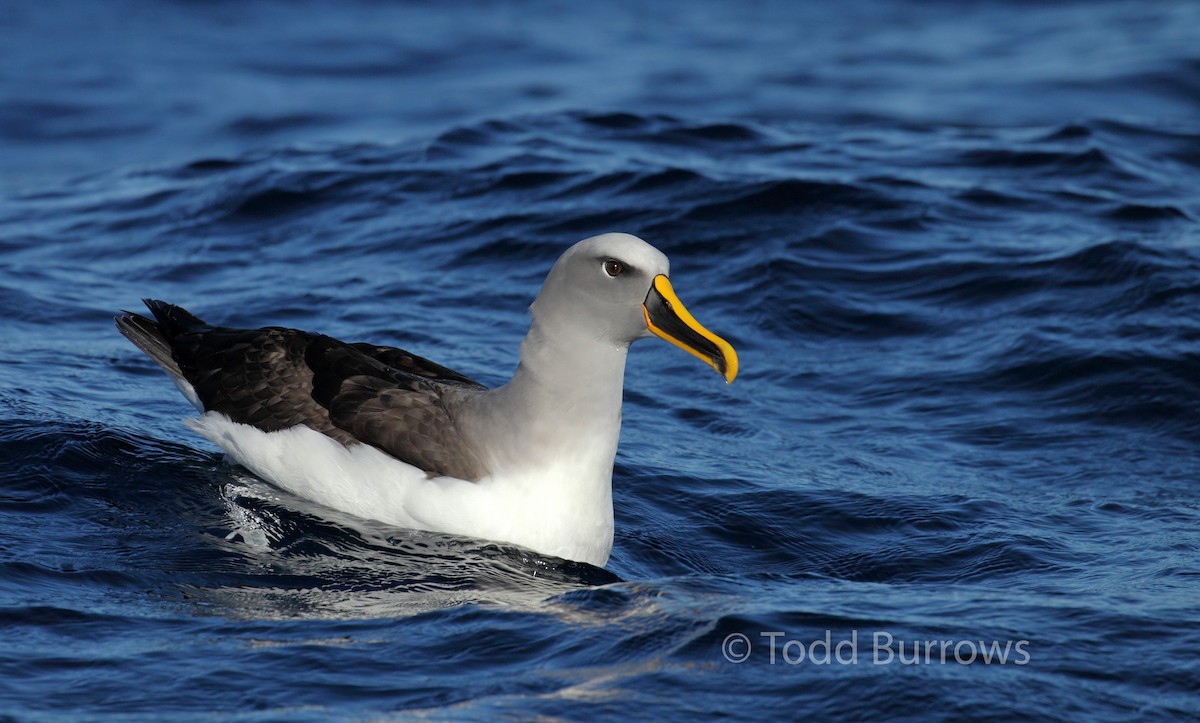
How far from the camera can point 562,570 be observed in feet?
23.0

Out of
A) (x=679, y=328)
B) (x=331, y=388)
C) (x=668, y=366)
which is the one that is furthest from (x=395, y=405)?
(x=668, y=366)

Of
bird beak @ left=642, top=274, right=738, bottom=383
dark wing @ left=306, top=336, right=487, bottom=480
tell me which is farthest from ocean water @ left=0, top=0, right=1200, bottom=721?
bird beak @ left=642, top=274, right=738, bottom=383

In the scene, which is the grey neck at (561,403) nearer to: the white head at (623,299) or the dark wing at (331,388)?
the white head at (623,299)

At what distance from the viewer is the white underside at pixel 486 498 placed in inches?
277

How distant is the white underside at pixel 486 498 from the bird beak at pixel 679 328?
0.67 meters

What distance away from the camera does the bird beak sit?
6.88 m

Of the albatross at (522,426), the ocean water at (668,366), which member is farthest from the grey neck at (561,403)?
the ocean water at (668,366)

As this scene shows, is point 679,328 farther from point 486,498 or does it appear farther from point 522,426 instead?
point 486,498

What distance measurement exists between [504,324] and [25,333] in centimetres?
347

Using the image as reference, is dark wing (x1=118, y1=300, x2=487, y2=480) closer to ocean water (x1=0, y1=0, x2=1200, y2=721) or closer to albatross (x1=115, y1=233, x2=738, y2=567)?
albatross (x1=115, y1=233, x2=738, y2=567)

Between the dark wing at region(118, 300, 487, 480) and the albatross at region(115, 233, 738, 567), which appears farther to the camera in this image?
the dark wing at region(118, 300, 487, 480)

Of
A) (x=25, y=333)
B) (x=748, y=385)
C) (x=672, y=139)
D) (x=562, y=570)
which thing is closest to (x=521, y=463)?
(x=562, y=570)

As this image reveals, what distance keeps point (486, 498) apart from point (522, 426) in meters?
0.37

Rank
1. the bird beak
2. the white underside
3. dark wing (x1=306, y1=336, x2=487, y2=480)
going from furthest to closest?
1. dark wing (x1=306, y1=336, x2=487, y2=480)
2. the white underside
3. the bird beak
